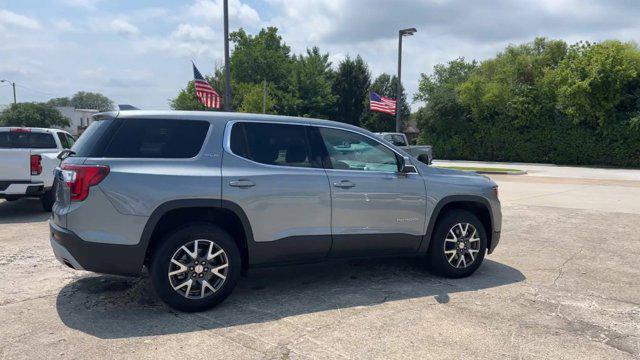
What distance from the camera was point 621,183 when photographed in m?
18.3

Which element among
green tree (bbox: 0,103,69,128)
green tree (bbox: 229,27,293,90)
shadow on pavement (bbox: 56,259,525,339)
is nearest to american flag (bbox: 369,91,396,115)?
shadow on pavement (bbox: 56,259,525,339)

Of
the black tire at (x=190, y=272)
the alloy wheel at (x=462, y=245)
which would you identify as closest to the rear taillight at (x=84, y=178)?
the black tire at (x=190, y=272)

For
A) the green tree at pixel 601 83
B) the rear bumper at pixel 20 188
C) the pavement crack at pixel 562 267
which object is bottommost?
the pavement crack at pixel 562 267

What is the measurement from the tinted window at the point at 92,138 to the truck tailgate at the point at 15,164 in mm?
5481

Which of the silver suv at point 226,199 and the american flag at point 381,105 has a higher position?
the american flag at point 381,105

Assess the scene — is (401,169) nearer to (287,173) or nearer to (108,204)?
(287,173)

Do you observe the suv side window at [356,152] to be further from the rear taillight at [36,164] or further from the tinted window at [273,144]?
the rear taillight at [36,164]

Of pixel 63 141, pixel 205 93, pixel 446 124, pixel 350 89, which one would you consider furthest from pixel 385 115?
pixel 63 141

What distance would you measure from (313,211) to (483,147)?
3254 centimetres

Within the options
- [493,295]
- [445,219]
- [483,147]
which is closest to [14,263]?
[445,219]

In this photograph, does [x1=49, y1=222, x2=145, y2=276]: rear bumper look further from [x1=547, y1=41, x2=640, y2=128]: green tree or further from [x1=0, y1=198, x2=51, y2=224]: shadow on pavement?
[x1=547, y1=41, x2=640, y2=128]: green tree

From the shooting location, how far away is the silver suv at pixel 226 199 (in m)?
4.19

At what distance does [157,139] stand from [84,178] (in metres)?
0.69

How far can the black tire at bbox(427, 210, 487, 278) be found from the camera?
5523 millimetres
